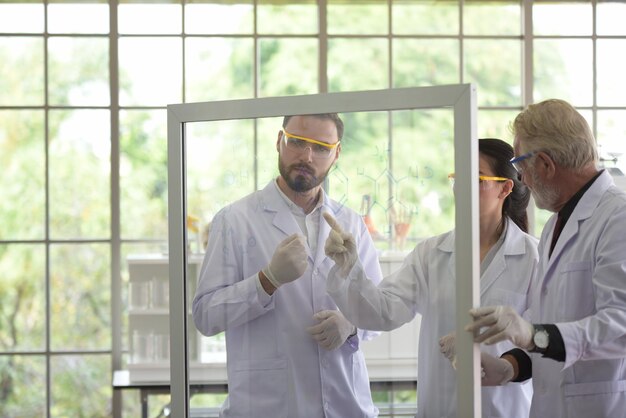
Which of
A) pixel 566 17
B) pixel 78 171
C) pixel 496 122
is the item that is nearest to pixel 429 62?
pixel 496 122

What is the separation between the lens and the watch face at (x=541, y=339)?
68.8 inches

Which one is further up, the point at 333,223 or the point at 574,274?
the point at 333,223

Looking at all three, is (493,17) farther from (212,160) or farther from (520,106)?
(212,160)

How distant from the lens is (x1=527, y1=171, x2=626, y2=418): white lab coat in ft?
5.81

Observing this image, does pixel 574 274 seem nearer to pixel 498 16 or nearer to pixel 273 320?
pixel 273 320

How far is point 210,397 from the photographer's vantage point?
1873 mm

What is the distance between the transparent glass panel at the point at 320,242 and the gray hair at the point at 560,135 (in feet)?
1.15

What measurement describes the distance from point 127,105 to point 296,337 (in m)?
2.77

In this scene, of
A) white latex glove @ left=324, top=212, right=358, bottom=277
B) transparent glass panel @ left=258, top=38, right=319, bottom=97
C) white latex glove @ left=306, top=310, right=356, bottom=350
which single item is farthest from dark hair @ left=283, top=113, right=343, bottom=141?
transparent glass panel @ left=258, top=38, right=319, bottom=97

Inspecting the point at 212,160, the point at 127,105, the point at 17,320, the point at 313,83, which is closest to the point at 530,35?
the point at 313,83

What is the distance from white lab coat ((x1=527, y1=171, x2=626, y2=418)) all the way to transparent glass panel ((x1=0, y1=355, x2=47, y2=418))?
10.1 ft

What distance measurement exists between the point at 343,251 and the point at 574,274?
583 millimetres

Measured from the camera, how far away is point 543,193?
202 centimetres

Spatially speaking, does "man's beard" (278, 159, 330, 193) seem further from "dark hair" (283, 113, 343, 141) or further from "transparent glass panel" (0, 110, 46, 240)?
"transparent glass panel" (0, 110, 46, 240)
